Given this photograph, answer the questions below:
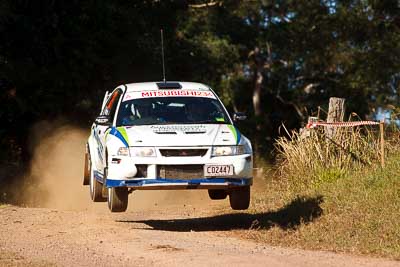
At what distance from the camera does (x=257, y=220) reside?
13781 mm

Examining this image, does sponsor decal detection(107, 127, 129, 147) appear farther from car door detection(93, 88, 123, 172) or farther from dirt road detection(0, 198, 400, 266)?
dirt road detection(0, 198, 400, 266)

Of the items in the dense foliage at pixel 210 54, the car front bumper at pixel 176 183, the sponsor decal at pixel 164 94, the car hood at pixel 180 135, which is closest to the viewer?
the car front bumper at pixel 176 183

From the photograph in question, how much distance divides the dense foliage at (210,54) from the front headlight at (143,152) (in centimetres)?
843

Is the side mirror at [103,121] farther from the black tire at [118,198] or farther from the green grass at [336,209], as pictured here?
the green grass at [336,209]

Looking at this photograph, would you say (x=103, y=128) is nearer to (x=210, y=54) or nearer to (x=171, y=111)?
(x=171, y=111)

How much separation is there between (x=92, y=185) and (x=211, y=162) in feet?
9.64

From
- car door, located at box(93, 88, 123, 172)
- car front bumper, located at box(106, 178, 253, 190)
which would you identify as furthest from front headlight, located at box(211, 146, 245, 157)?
car door, located at box(93, 88, 123, 172)

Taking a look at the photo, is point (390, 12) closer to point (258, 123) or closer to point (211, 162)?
point (258, 123)

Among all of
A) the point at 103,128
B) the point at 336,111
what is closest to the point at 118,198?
the point at 103,128

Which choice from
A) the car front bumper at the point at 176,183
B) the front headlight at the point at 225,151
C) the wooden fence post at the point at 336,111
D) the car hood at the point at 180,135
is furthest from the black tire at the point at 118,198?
the wooden fence post at the point at 336,111

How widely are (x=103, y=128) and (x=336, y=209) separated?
3.48 meters

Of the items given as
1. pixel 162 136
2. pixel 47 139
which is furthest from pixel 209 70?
pixel 162 136

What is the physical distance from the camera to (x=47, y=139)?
24.6m

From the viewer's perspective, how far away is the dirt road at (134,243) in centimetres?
1017
